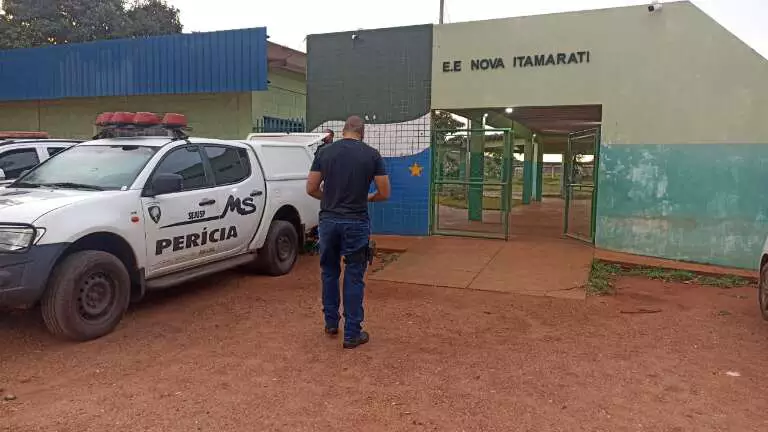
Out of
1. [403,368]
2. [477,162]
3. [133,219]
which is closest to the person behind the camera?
[403,368]

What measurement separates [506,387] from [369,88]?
756cm

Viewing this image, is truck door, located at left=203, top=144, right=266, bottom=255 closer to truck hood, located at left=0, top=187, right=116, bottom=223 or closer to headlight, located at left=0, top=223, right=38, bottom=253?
truck hood, located at left=0, top=187, right=116, bottom=223

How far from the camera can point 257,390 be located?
3967mm

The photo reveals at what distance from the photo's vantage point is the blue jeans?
4754 mm

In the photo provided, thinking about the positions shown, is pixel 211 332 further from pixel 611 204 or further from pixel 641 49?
pixel 641 49

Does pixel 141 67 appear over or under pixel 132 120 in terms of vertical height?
over

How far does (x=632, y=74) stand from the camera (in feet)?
28.7

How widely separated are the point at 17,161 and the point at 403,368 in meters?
6.70

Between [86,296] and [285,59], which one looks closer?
[86,296]

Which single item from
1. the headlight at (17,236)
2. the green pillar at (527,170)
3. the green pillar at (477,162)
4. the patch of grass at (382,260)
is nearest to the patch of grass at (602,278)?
the patch of grass at (382,260)

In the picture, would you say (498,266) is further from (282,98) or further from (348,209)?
(282,98)

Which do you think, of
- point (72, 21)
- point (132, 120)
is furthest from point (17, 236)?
point (72, 21)

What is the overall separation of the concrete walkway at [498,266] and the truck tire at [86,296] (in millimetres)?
3420

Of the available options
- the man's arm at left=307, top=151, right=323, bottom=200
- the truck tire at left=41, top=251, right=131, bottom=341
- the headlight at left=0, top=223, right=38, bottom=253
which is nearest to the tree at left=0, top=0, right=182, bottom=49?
the truck tire at left=41, top=251, right=131, bottom=341
